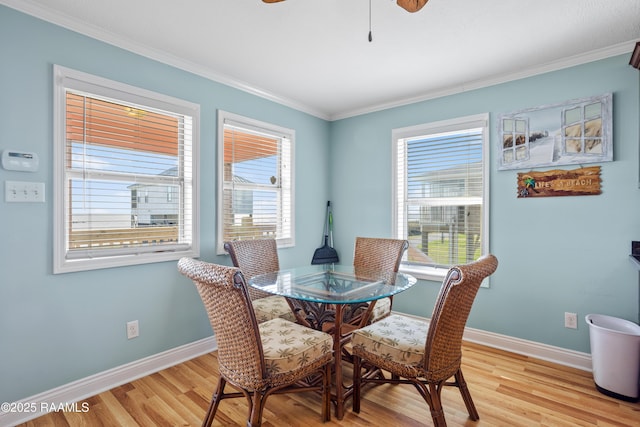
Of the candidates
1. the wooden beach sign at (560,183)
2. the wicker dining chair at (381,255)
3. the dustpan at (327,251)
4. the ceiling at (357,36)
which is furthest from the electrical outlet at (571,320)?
the dustpan at (327,251)

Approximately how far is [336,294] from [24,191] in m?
1.99

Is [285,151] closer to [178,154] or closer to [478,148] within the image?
[178,154]

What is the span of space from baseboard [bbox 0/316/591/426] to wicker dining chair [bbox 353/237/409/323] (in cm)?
106

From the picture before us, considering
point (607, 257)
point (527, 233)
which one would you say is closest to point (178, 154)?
point (527, 233)

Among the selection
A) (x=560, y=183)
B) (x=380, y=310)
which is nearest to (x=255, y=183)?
(x=380, y=310)

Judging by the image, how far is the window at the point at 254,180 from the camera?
9.89ft

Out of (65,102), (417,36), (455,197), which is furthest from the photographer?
(455,197)

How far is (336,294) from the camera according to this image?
1922mm

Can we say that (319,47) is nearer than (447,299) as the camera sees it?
No

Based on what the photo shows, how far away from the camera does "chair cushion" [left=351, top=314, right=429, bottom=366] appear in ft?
5.55

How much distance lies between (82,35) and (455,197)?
335 cm

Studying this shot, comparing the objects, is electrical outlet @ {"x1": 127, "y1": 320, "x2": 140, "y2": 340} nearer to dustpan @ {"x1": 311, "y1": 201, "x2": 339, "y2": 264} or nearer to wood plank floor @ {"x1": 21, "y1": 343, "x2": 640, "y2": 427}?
wood plank floor @ {"x1": 21, "y1": 343, "x2": 640, "y2": 427}

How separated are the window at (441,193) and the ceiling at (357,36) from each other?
1.62 ft

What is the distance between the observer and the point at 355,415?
6.30 feet
